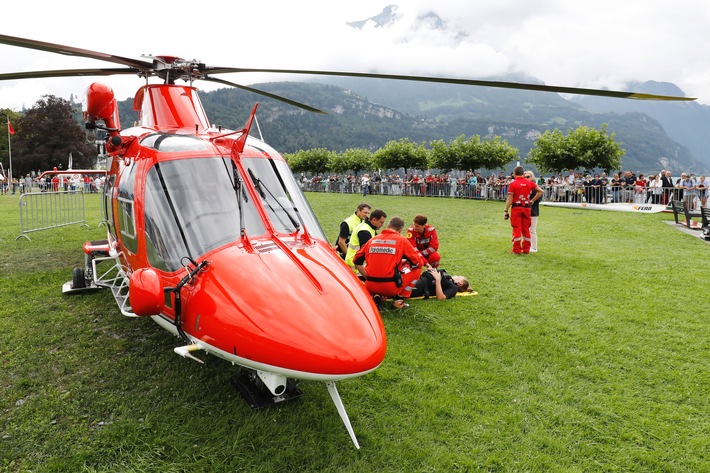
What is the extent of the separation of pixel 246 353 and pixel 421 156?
130 feet

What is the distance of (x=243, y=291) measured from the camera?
3262 mm

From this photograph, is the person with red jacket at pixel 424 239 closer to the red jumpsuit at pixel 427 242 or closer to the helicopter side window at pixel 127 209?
the red jumpsuit at pixel 427 242

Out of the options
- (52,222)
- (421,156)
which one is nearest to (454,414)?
(52,222)

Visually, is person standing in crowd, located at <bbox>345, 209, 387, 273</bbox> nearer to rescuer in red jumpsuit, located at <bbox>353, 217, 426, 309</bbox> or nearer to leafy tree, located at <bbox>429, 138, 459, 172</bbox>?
rescuer in red jumpsuit, located at <bbox>353, 217, 426, 309</bbox>

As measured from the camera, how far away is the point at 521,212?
1045cm

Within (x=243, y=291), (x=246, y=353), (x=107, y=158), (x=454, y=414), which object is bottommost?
(x=454, y=414)

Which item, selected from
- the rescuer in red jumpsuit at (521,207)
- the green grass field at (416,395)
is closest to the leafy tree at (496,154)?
the rescuer in red jumpsuit at (521,207)

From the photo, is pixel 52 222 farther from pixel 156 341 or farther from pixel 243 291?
pixel 243 291

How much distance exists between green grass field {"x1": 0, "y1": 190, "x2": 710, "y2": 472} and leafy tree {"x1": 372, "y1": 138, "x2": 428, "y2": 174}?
3471 cm

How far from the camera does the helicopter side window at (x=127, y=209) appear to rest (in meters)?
4.47

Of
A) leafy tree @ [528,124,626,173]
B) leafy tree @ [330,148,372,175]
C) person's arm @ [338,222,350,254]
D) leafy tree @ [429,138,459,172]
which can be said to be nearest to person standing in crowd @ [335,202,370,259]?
person's arm @ [338,222,350,254]

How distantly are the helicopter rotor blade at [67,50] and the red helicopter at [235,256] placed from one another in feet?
0.06

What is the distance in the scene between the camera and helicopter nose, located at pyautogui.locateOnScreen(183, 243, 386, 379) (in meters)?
2.97

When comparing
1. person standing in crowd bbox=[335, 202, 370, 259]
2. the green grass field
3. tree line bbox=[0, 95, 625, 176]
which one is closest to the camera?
the green grass field
